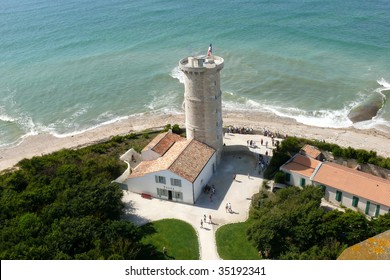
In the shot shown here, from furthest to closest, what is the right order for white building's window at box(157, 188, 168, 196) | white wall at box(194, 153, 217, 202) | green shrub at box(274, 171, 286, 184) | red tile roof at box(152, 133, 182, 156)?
1. red tile roof at box(152, 133, 182, 156)
2. green shrub at box(274, 171, 286, 184)
3. white building's window at box(157, 188, 168, 196)
4. white wall at box(194, 153, 217, 202)

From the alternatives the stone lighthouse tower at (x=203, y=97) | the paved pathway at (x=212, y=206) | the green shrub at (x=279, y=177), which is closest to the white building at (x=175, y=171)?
the paved pathway at (x=212, y=206)

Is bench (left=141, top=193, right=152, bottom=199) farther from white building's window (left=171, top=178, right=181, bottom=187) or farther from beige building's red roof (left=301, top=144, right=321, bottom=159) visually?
beige building's red roof (left=301, top=144, right=321, bottom=159)

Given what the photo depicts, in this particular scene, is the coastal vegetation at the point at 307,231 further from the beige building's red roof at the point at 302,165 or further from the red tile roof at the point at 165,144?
the red tile roof at the point at 165,144

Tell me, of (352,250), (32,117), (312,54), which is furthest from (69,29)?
(352,250)

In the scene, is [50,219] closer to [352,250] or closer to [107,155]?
[107,155]

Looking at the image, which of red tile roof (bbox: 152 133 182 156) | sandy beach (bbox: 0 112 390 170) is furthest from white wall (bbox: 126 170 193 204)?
sandy beach (bbox: 0 112 390 170)
